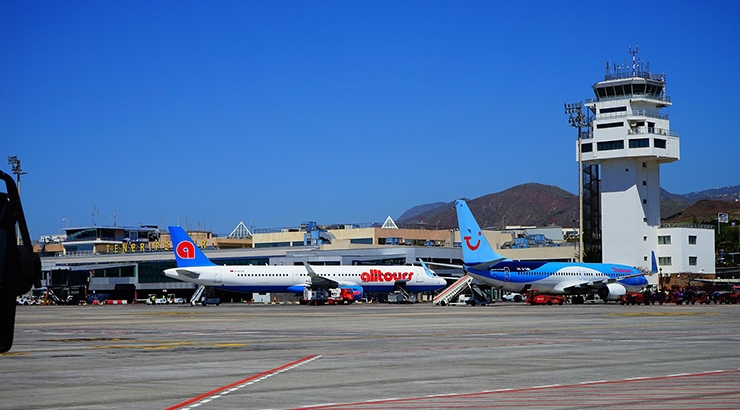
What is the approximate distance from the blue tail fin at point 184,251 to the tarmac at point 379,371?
55.5 meters

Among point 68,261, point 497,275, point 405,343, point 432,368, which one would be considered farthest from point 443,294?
point 68,261

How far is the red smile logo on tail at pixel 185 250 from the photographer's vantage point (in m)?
90.9

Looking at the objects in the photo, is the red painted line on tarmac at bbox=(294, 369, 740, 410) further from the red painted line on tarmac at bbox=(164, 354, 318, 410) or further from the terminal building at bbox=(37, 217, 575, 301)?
the terminal building at bbox=(37, 217, 575, 301)

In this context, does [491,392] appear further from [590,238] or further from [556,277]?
[590,238]

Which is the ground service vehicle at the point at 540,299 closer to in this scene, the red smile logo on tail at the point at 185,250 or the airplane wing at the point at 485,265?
the airplane wing at the point at 485,265

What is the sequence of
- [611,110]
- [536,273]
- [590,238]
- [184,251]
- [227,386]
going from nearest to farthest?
[227,386] → [536,273] → [184,251] → [611,110] → [590,238]

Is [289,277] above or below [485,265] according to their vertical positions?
below

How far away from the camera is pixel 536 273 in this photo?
3177 inches

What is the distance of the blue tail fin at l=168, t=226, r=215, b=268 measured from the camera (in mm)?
90875

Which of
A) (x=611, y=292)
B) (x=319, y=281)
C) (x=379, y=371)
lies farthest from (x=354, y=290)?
(x=379, y=371)

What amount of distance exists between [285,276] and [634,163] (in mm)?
45127

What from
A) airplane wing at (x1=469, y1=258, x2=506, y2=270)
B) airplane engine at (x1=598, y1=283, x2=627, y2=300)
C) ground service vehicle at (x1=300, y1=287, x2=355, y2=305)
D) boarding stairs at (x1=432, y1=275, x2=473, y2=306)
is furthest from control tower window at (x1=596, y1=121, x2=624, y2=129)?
ground service vehicle at (x1=300, y1=287, x2=355, y2=305)

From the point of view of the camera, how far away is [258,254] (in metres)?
137

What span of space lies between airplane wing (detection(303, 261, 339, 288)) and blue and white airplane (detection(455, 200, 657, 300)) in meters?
17.6
